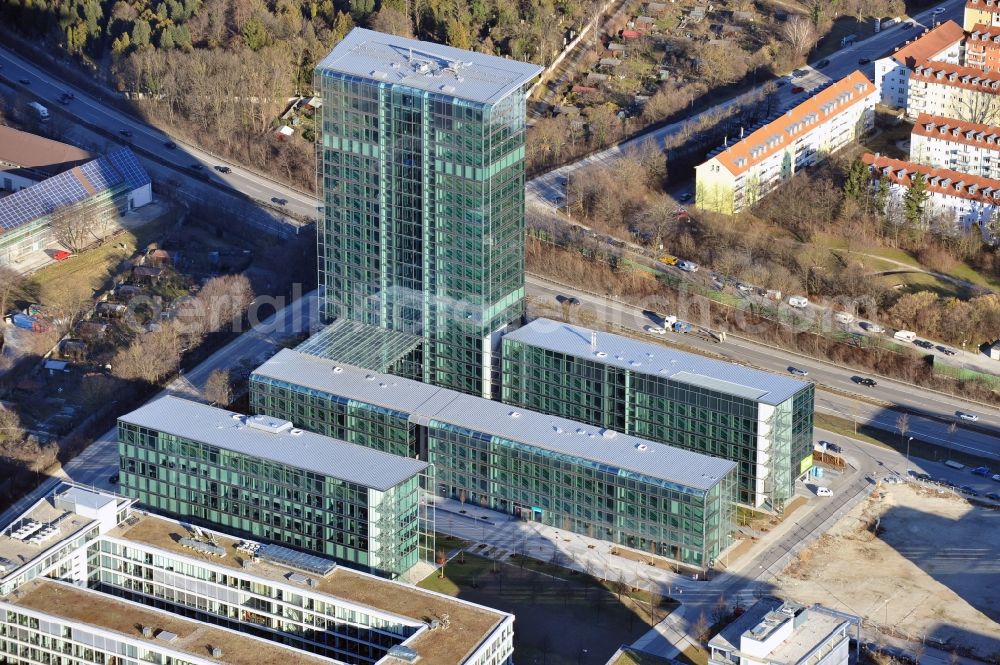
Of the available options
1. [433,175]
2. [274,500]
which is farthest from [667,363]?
[274,500]

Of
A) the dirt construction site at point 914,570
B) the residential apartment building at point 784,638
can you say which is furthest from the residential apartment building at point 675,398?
the residential apartment building at point 784,638

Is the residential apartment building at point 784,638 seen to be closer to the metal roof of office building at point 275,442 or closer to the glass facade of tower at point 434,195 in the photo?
the metal roof of office building at point 275,442

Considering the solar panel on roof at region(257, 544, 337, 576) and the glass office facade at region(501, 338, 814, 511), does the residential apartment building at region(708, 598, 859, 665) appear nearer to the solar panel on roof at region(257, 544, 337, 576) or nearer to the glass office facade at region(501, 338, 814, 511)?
the glass office facade at region(501, 338, 814, 511)

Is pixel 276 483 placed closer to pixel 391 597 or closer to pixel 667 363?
pixel 391 597

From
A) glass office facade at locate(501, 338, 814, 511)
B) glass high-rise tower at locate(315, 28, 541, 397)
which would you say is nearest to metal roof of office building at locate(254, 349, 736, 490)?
glass high-rise tower at locate(315, 28, 541, 397)

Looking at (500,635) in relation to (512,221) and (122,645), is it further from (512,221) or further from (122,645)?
(512,221)

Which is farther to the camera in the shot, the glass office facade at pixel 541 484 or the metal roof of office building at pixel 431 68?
the metal roof of office building at pixel 431 68

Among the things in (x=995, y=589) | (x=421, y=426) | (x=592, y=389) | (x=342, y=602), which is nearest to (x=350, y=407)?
(x=421, y=426)
